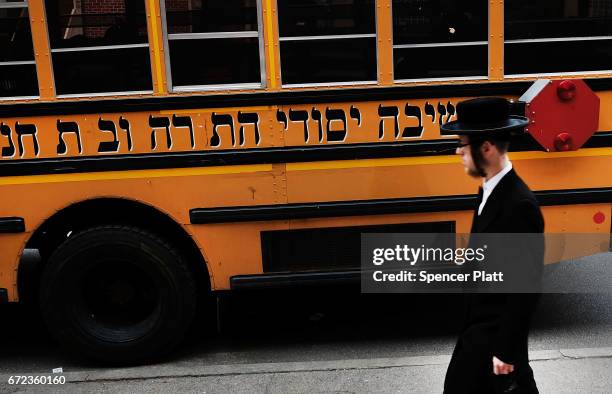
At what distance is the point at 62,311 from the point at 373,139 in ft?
6.99

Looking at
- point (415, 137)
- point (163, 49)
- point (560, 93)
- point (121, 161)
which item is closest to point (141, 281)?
point (121, 161)

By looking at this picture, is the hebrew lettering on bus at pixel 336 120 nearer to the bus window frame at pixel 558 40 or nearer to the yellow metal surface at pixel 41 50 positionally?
the bus window frame at pixel 558 40

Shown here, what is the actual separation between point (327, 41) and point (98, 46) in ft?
4.29

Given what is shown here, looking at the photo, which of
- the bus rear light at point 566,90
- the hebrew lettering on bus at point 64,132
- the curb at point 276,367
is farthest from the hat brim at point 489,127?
the hebrew lettering on bus at point 64,132

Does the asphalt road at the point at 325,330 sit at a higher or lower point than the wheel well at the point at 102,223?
lower

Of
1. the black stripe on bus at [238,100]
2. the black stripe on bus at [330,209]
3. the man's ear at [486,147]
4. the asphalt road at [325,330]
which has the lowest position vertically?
the asphalt road at [325,330]

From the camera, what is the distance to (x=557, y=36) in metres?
4.14

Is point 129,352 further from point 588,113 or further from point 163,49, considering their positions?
point 588,113

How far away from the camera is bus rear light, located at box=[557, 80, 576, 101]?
402cm

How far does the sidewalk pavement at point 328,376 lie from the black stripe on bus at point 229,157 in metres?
1.25

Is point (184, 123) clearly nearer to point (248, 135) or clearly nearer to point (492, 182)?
point (248, 135)

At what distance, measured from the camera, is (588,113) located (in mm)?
4113

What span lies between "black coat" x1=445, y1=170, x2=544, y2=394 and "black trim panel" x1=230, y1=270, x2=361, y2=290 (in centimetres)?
169

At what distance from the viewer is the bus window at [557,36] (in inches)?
161
